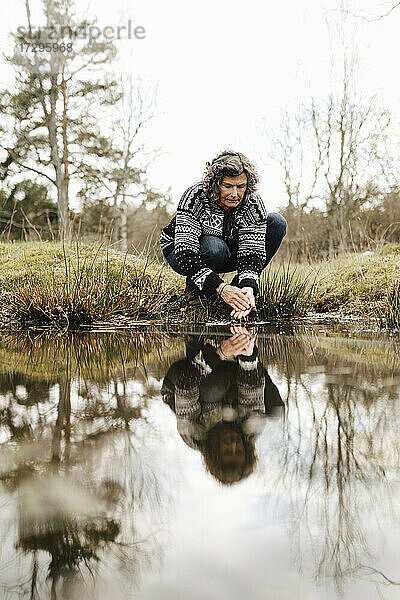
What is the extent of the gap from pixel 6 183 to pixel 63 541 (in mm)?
15076

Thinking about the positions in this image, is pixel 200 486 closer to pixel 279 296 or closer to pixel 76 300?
pixel 76 300

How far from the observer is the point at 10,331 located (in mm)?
2877

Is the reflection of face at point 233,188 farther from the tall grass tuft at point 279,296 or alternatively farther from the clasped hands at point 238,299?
the tall grass tuft at point 279,296

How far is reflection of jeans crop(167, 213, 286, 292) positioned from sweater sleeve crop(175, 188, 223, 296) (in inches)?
4.1

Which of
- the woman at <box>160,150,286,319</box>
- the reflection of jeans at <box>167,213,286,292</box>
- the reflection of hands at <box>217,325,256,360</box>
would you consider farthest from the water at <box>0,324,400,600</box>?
the reflection of jeans at <box>167,213,286,292</box>

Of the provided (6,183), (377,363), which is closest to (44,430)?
(377,363)

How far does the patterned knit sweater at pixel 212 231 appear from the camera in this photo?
9.43 feet

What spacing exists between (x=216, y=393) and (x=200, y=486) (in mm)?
568

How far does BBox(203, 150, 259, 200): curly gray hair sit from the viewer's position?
2707 mm

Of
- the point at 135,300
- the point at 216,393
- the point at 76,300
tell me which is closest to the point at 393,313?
the point at 135,300

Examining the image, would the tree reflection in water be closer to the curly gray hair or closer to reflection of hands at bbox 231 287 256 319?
reflection of hands at bbox 231 287 256 319

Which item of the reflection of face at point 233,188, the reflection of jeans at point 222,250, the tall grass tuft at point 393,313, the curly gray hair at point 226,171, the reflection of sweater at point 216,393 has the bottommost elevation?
the reflection of sweater at point 216,393

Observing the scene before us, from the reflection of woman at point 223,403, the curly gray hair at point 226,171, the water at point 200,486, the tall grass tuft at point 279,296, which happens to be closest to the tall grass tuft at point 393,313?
the tall grass tuft at point 279,296

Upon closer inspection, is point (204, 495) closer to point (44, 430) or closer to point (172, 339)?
point (44, 430)
